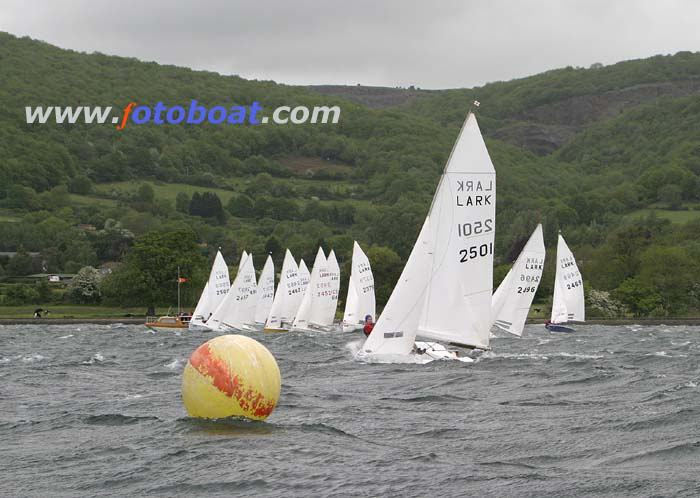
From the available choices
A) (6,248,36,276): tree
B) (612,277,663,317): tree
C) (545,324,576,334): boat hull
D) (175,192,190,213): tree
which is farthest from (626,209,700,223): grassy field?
(545,324,576,334): boat hull

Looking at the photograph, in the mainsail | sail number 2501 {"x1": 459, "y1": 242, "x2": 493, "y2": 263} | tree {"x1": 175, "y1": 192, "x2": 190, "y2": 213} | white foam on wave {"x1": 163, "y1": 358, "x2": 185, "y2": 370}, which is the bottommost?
white foam on wave {"x1": 163, "y1": 358, "x2": 185, "y2": 370}

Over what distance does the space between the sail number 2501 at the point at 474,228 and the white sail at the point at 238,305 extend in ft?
121

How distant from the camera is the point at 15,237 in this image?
148m

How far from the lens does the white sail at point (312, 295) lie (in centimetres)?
7006

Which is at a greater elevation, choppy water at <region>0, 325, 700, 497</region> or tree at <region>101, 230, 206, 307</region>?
tree at <region>101, 230, 206, 307</region>

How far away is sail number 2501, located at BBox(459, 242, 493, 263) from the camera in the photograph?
109 ft

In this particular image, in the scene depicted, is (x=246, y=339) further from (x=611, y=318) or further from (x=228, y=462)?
(x=611, y=318)

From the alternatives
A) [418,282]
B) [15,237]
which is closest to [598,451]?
[418,282]

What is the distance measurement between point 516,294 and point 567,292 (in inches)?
654

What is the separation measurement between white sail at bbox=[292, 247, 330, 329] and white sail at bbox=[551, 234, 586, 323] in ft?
48.5

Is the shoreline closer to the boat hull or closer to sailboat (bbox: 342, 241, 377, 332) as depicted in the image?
the boat hull

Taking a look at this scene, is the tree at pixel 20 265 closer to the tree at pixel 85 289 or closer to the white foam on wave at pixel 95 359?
the tree at pixel 85 289

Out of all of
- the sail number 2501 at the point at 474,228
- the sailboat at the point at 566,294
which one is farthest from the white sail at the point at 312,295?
the sail number 2501 at the point at 474,228

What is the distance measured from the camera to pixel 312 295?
71.4m
